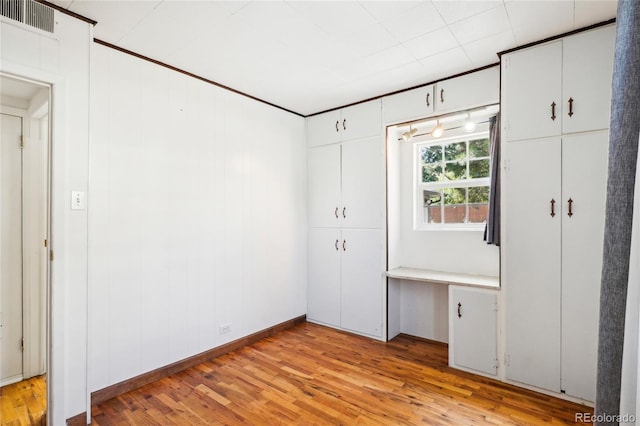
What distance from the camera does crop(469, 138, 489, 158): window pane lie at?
11.1 feet

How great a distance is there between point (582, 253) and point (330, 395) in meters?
2.15

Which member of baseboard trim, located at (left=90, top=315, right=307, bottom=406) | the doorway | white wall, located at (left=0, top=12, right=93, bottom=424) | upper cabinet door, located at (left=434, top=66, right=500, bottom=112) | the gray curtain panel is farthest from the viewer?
upper cabinet door, located at (left=434, top=66, right=500, bottom=112)

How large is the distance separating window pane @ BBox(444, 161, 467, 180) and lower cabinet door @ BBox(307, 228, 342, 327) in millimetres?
1421

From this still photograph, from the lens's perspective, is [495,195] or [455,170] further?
[455,170]

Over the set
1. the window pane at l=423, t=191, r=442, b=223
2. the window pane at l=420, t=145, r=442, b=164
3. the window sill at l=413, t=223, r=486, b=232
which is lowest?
the window sill at l=413, t=223, r=486, b=232

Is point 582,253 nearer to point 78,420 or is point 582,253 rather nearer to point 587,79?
point 587,79

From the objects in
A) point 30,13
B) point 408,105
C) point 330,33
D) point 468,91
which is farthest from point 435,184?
point 30,13

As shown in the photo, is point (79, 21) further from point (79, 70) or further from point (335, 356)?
A: point (335, 356)

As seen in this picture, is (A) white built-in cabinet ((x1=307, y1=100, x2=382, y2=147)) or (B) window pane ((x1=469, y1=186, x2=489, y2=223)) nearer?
(B) window pane ((x1=469, y1=186, x2=489, y2=223))

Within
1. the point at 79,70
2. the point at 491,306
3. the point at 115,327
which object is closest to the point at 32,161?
the point at 79,70

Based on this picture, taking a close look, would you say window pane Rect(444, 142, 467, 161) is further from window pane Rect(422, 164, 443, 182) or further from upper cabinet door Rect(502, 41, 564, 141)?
upper cabinet door Rect(502, 41, 564, 141)

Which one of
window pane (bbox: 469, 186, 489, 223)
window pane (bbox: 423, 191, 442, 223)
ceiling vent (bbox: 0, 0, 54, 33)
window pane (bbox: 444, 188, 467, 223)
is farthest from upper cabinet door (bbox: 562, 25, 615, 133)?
ceiling vent (bbox: 0, 0, 54, 33)

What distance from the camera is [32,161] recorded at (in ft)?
9.10

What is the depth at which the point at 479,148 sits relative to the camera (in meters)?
3.41
